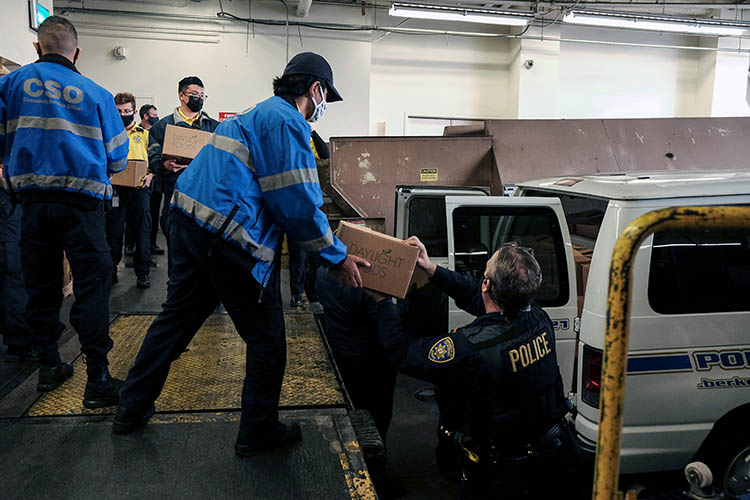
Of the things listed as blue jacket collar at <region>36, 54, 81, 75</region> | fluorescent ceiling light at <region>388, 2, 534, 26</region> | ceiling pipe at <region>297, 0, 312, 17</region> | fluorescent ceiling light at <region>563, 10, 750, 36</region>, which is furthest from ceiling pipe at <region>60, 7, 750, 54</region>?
blue jacket collar at <region>36, 54, 81, 75</region>

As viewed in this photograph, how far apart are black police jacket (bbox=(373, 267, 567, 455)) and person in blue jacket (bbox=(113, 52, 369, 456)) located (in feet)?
1.54

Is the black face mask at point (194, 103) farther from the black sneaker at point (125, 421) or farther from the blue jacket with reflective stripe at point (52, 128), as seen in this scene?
the black sneaker at point (125, 421)

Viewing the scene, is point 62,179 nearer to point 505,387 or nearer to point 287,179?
point 287,179

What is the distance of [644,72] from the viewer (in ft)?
43.1

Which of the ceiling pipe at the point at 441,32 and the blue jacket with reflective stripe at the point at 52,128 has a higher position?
the ceiling pipe at the point at 441,32

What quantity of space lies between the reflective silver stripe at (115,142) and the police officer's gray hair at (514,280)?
1.93 m

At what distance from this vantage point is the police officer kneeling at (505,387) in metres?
2.00

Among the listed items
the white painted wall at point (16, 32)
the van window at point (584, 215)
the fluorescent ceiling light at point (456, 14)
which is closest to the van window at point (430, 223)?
the van window at point (584, 215)

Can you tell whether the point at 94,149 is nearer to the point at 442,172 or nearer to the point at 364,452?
the point at 364,452

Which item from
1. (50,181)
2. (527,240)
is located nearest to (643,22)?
(527,240)

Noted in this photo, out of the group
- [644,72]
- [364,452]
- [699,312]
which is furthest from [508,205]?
[644,72]

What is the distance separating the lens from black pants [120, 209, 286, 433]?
219 centimetres

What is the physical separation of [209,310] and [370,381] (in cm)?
99

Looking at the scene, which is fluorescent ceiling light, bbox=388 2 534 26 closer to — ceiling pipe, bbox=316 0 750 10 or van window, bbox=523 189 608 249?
ceiling pipe, bbox=316 0 750 10
